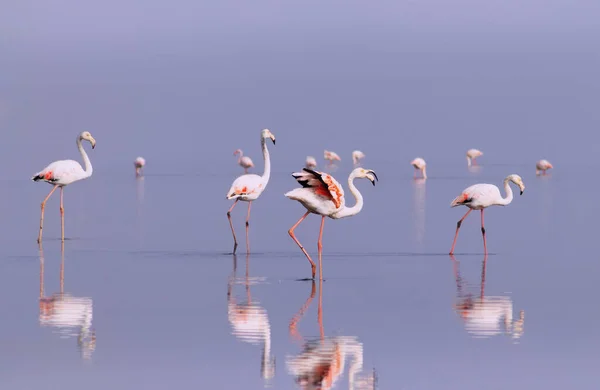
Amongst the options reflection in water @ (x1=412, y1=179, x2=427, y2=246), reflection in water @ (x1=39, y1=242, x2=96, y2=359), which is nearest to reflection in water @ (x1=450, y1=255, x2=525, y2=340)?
reflection in water @ (x1=39, y1=242, x2=96, y2=359)

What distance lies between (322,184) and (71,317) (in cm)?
346

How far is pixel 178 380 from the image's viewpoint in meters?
7.58

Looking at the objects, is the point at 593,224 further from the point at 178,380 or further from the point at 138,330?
the point at 178,380

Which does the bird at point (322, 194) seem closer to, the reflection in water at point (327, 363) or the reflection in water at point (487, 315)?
the reflection in water at point (487, 315)

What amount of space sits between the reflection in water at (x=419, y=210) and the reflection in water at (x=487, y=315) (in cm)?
521

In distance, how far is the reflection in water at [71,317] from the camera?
871 centimetres

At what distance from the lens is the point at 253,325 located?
9.37 m

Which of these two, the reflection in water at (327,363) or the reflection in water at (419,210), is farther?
the reflection in water at (419,210)

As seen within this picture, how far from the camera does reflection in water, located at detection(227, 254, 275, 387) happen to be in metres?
7.92

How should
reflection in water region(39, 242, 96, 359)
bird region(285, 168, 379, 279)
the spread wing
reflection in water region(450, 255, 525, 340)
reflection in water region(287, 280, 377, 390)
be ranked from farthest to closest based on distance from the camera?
1. bird region(285, 168, 379, 279)
2. the spread wing
3. reflection in water region(450, 255, 525, 340)
4. reflection in water region(39, 242, 96, 359)
5. reflection in water region(287, 280, 377, 390)

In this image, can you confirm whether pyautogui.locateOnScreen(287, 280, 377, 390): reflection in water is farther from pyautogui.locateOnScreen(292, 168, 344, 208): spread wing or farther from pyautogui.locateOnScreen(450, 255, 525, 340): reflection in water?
pyautogui.locateOnScreen(292, 168, 344, 208): spread wing

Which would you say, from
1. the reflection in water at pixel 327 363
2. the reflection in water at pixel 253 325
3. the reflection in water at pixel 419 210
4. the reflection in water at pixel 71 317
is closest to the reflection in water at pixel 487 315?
the reflection in water at pixel 327 363

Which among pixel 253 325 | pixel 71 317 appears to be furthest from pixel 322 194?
pixel 71 317

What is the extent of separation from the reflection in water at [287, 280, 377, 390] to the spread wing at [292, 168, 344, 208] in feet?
10.2
